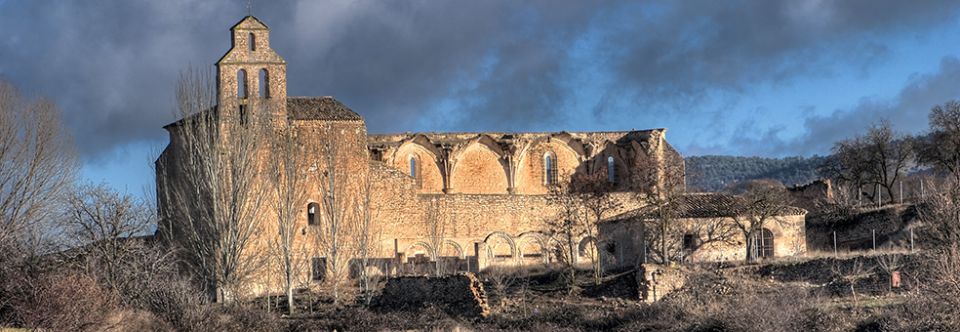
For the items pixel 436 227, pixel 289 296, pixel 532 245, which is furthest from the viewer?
pixel 532 245

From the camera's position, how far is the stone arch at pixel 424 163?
162ft

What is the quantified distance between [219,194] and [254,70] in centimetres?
525

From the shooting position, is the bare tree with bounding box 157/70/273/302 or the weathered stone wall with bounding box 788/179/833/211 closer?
the bare tree with bounding box 157/70/273/302

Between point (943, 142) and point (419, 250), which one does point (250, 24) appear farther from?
point (943, 142)

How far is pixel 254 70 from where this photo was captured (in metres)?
39.7

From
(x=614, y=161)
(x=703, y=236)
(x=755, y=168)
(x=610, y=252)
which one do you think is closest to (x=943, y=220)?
(x=703, y=236)

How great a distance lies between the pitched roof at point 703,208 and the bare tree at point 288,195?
30.0ft

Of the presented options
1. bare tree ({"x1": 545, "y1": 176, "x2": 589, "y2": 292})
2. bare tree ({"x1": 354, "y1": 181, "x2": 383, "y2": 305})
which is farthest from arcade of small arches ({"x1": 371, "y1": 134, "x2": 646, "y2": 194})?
bare tree ({"x1": 354, "y1": 181, "x2": 383, "y2": 305})

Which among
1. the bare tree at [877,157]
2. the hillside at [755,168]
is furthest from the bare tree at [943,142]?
the hillside at [755,168]

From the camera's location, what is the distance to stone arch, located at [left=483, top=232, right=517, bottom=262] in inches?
1710

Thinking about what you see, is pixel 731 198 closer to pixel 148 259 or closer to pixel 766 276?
pixel 766 276

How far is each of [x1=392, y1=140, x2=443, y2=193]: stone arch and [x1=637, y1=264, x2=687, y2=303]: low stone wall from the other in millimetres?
15962

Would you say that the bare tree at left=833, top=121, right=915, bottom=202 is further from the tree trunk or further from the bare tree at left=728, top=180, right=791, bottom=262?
the tree trunk

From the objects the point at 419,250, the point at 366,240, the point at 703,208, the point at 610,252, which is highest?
the point at 703,208
